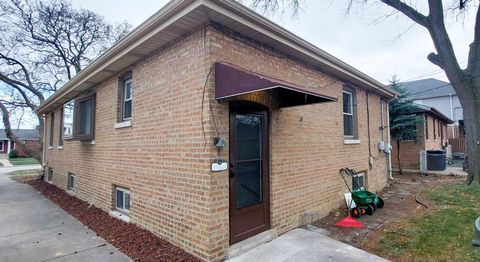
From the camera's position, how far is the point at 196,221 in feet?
13.1

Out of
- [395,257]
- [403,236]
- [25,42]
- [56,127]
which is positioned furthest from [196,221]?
[25,42]

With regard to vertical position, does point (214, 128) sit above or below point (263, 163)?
above

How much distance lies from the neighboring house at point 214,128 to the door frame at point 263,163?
0.8 inches

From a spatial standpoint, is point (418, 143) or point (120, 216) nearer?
point (120, 216)

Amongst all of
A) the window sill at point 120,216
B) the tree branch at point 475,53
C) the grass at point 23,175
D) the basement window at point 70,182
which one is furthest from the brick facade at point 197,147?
the grass at point 23,175

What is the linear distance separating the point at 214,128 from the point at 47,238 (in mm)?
4111

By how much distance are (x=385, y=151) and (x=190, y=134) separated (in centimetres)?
868

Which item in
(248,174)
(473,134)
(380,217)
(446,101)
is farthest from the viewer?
(446,101)

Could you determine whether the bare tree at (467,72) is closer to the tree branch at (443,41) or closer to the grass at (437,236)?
the tree branch at (443,41)

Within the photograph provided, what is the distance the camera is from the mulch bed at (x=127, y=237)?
4.12 meters

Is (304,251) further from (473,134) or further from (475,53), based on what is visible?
(475,53)

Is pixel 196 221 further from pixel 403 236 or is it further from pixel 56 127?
pixel 56 127

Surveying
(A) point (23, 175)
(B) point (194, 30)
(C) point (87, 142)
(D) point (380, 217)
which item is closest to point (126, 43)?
(B) point (194, 30)

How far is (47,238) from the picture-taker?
512 centimetres
